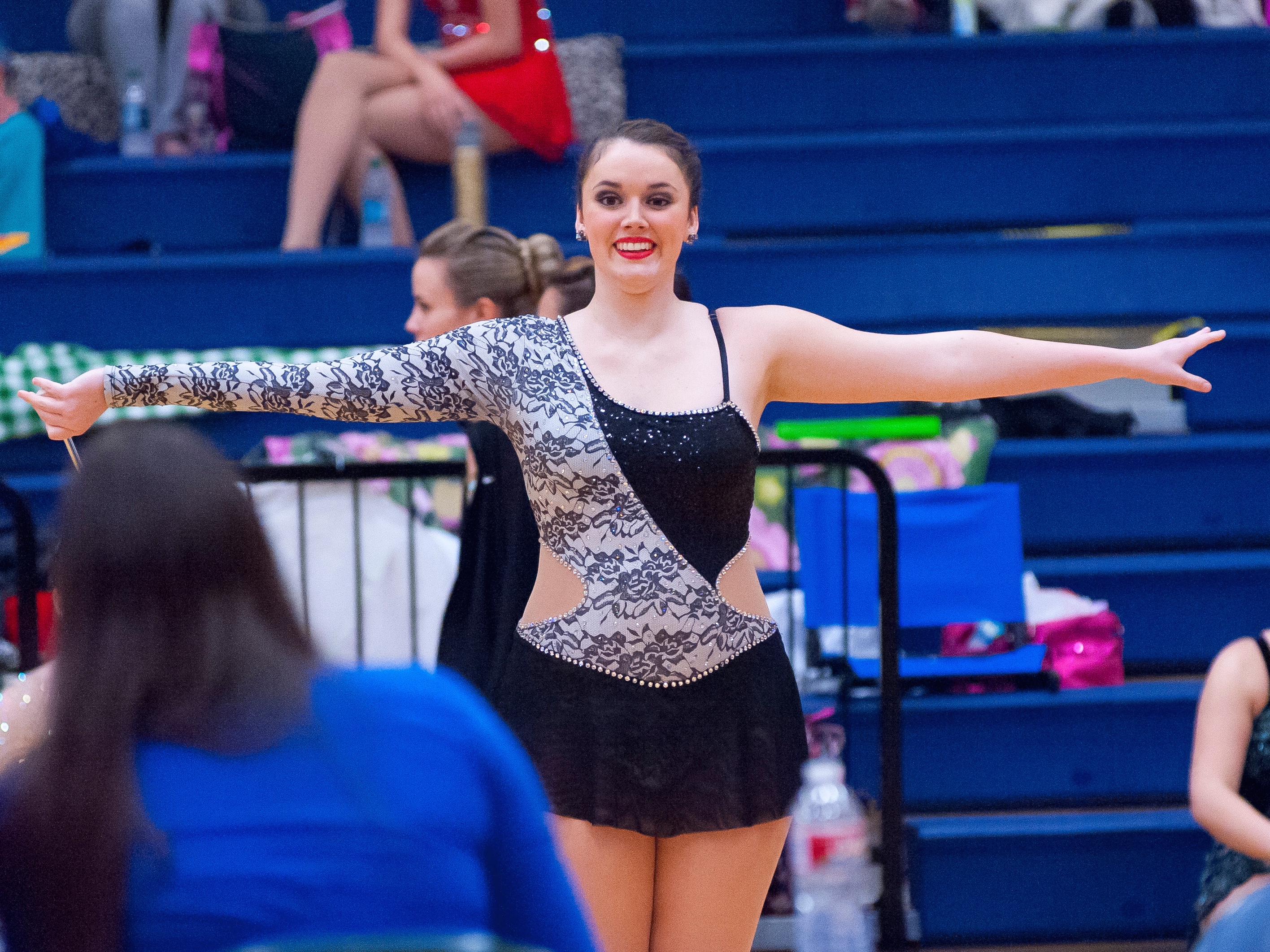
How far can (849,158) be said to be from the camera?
18.0 feet

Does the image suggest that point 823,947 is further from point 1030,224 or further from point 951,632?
point 1030,224

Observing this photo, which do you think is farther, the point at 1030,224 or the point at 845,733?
the point at 1030,224

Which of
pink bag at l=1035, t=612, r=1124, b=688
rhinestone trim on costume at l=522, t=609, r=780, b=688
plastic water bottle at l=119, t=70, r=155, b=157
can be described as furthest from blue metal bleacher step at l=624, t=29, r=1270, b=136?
rhinestone trim on costume at l=522, t=609, r=780, b=688

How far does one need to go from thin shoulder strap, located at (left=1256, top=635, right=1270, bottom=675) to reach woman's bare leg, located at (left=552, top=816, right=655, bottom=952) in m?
1.55

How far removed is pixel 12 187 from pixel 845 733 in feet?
11.7

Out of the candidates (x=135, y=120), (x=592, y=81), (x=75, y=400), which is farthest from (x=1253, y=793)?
(x=135, y=120)

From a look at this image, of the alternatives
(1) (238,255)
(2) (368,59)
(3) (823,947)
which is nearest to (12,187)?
(1) (238,255)

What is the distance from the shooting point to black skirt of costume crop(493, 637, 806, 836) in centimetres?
198

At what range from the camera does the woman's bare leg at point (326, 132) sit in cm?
523

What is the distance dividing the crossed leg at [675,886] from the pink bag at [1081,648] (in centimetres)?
243

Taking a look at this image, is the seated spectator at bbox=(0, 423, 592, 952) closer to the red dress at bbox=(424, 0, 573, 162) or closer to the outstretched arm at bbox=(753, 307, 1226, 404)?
the outstretched arm at bbox=(753, 307, 1226, 404)

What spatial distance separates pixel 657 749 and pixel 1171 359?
36.6 inches

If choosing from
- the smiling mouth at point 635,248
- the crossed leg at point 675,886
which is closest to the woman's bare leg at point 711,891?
the crossed leg at point 675,886

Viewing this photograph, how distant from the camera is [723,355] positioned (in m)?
2.05
